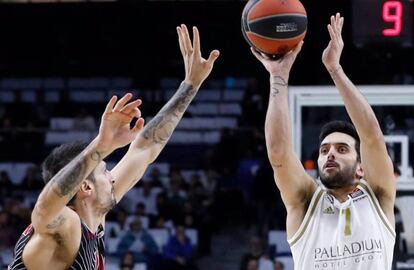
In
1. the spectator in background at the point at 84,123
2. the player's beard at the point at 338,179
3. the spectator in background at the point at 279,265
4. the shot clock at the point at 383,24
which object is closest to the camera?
the player's beard at the point at 338,179

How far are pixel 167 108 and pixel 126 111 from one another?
107cm

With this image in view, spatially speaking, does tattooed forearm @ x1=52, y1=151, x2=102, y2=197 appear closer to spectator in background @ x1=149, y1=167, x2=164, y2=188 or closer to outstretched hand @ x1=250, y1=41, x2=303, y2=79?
outstretched hand @ x1=250, y1=41, x2=303, y2=79

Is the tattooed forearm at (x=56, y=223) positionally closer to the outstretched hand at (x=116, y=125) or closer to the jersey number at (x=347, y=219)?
the outstretched hand at (x=116, y=125)

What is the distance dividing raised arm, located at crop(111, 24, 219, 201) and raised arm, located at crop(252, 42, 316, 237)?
339mm

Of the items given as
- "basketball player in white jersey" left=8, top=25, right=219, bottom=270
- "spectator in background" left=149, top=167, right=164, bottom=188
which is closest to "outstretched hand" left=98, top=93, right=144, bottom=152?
"basketball player in white jersey" left=8, top=25, right=219, bottom=270

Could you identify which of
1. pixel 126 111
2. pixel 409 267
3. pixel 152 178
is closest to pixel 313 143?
pixel 409 267

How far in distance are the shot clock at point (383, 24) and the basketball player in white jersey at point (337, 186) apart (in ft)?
12.9

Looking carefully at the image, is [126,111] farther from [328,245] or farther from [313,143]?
[313,143]

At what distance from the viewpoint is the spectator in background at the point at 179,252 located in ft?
40.2

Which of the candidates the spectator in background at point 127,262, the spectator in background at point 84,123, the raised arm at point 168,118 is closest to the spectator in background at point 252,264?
the spectator in background at point 127,262

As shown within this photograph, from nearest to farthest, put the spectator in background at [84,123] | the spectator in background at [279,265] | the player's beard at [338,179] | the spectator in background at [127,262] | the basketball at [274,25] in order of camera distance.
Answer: the player's beard at [338,179] → the basketball at [274,25] → the spectator in background at [279,265] → the spectator in background at [127,262] → the spectator in background at [84,123]

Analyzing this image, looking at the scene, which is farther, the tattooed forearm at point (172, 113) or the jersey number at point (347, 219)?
the tattooed forearm at point (172, 113)

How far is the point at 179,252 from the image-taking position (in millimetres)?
12383

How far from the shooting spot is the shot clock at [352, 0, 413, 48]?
29.4 ft
